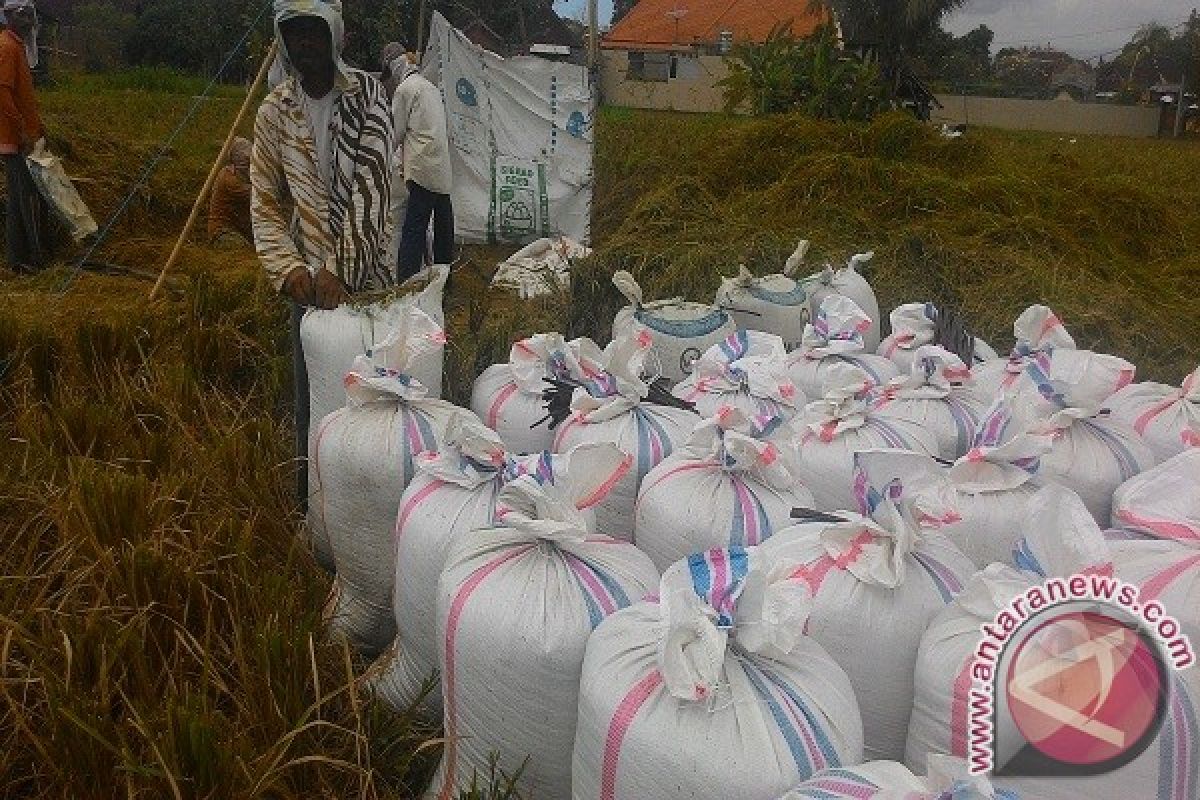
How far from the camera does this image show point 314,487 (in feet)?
8.01

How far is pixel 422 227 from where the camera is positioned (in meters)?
5.25

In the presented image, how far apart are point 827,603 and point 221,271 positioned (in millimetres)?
4006

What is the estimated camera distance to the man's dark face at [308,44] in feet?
8.13

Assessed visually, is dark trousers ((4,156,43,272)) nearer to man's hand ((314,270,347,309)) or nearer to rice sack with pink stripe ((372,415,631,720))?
man's hand ((314,270,347,309))

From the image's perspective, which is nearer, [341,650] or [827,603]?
[827,603]

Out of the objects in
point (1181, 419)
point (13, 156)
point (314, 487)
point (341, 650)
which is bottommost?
point (341, 650)

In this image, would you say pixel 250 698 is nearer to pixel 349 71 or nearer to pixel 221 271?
pixel 349 71

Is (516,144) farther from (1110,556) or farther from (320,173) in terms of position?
(1110,556)

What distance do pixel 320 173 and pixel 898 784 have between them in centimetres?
214

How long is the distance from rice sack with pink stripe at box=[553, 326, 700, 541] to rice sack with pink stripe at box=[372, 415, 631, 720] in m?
0.37

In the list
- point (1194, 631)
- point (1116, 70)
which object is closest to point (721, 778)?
point (1194, 631)

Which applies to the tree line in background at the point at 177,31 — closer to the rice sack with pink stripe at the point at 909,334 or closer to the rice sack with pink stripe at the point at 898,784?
the rice sack with pink stripe at the point at 909,334

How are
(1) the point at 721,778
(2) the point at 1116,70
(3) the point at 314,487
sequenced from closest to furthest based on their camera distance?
1. (1) the point at 721,778
2. (3) the point at 314,487
3. (2) the point at 1116,70

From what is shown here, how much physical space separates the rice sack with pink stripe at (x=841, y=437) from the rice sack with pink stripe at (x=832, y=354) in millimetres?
484
